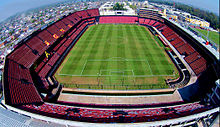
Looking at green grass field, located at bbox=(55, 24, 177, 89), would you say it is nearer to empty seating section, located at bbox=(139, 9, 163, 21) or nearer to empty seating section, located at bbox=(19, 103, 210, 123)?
empty seating section, located at bbox=(19, 103, 210, 123)

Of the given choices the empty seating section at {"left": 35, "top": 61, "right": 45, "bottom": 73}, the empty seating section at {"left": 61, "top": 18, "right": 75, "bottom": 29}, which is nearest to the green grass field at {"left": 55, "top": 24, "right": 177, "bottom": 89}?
the empty seating section at {"left": 35, "top": 61, "right": 45, "bottom": 73}

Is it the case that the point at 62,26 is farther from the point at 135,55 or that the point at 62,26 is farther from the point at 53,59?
the point at 135,55

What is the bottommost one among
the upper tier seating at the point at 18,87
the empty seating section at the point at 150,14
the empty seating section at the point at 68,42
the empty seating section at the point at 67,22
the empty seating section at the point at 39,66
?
the empty seating section at the point at 39,66

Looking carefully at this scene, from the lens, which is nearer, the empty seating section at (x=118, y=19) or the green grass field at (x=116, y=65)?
the green grass field at (x=116, y=65)

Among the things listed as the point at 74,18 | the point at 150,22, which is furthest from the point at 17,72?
the point at 150,22

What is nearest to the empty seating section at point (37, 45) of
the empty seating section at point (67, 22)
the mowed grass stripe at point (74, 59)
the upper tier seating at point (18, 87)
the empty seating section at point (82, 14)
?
the mowed grass stripe at point (74, 59)

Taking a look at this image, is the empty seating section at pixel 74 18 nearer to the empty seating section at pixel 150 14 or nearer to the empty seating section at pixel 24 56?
the empty seating section at pixel 24 56

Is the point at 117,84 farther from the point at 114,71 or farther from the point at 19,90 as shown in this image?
the point at 19,90

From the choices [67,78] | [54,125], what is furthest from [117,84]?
[54,125]
